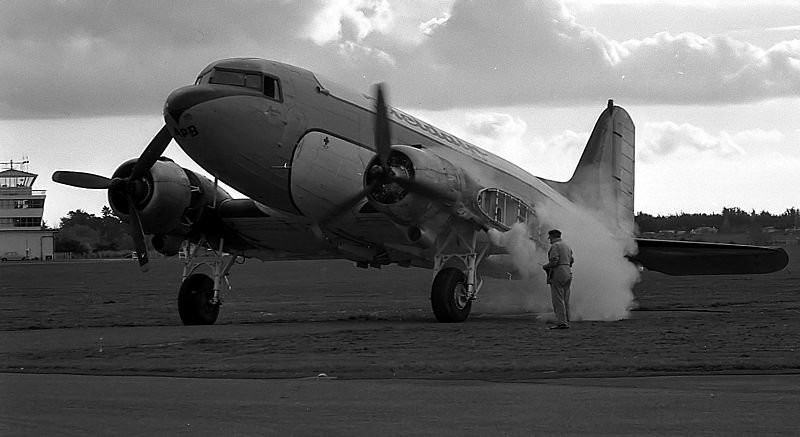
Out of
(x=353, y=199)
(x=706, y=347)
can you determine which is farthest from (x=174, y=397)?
(x=353, y=199)

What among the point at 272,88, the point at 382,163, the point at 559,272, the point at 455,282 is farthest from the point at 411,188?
the point at 272,88

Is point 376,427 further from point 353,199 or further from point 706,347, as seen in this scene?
point 353,199

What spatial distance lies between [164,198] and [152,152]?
39.3 inches

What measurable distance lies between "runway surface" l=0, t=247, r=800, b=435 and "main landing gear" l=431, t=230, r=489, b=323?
50 cm

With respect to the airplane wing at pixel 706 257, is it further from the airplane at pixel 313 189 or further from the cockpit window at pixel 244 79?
the cockpit window at pixel 244 79

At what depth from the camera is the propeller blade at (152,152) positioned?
22859 mm

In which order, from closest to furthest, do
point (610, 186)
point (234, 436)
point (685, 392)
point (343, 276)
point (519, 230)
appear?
1. point (234, 436)
2. point (685, 392)
3. point (519, 230)
4. point (610, 186)
5. point (343, 276)

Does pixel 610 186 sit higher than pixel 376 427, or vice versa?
pixel 610 186

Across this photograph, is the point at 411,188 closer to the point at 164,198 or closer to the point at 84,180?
the point at 164,198

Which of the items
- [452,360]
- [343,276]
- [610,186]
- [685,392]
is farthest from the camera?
[343,276]

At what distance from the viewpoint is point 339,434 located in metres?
8.36

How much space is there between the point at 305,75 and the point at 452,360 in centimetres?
1001

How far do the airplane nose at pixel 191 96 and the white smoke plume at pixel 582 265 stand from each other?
6.34 metres

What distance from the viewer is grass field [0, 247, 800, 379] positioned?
13.0 metres
